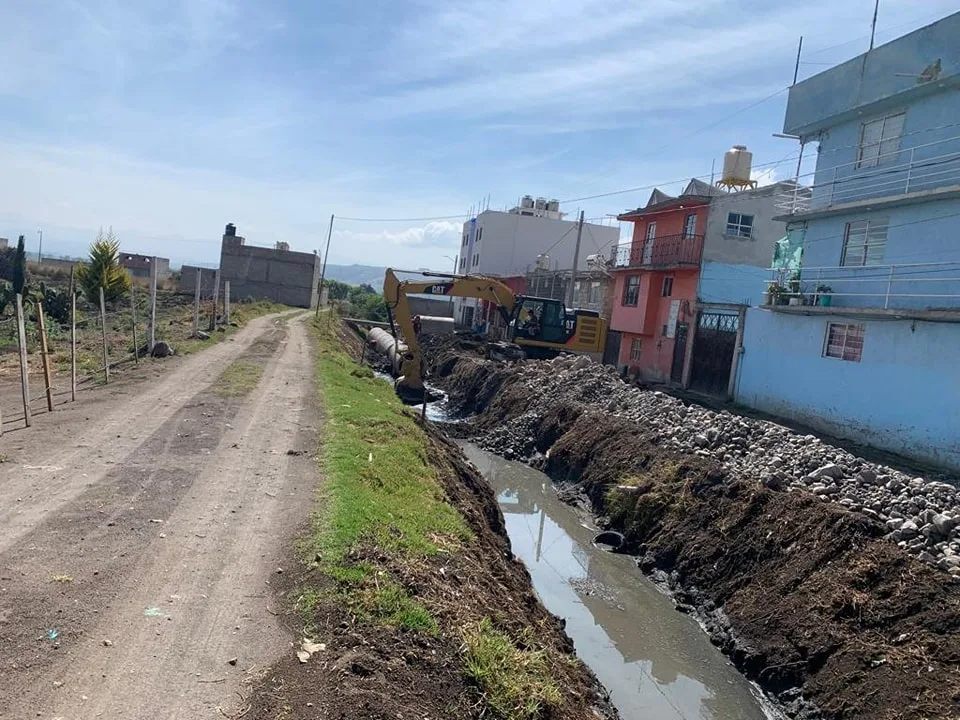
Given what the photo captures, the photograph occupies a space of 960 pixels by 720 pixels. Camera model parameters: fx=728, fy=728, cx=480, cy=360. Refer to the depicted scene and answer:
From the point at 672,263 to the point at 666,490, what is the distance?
14997mm

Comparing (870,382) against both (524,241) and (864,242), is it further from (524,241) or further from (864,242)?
(524,241)

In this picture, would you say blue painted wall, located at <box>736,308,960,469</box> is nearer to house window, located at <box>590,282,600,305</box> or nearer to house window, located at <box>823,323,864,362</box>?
house window, located at <box>823,323,864,362</box>

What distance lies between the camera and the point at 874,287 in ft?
60.8

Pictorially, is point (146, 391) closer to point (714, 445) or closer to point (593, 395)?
point (714, 445)

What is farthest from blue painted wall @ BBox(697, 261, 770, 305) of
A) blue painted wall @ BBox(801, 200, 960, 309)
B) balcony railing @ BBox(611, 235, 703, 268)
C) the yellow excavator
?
blue painted wall @ BBox(801, 200, 960, 309)

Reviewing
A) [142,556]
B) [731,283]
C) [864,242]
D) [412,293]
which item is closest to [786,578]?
[142,556]

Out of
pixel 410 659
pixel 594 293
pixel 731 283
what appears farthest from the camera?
pixel 594 293

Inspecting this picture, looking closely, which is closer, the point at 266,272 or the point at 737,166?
the point at 737,166

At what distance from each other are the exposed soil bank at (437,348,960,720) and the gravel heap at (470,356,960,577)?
0.64 ft

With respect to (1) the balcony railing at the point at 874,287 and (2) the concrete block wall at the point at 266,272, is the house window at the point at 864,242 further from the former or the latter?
(2) the concrete block wall at the point at 266,272

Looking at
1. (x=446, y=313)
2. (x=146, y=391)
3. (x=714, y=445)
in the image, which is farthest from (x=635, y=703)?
(x=446, y=313)

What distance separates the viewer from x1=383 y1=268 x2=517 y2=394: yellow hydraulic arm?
85.4 ft

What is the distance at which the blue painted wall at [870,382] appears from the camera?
15.0 m

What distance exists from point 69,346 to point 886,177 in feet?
76.1
